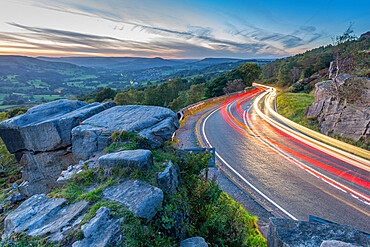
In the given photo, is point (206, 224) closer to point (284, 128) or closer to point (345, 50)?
point (284, 128)

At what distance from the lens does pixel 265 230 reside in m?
6.47

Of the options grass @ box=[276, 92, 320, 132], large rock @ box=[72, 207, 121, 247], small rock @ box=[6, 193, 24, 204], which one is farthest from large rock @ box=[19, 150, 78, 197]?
grass @ box=[276, 92, 320, 132]

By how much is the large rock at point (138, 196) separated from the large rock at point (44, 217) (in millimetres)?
749

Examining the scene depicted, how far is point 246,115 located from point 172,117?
17579 mm

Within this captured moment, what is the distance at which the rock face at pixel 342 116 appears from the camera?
43.0 ft

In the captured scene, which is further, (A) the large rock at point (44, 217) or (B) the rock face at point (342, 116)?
(B) the rock face at point (342, 116)

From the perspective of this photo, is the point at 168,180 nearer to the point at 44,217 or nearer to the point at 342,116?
the point at 44,217

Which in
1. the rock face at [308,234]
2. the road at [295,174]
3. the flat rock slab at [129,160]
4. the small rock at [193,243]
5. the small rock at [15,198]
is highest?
the flat rock slab at [129,160]

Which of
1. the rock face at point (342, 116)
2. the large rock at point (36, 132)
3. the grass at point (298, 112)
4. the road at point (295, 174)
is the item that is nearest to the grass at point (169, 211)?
the road at point (295, 174)

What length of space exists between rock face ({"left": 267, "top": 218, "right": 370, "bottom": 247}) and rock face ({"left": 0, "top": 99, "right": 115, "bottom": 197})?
845cm

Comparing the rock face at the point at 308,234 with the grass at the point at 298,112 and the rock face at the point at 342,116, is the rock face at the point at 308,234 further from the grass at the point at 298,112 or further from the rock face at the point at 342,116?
the grass at the point at 298,112

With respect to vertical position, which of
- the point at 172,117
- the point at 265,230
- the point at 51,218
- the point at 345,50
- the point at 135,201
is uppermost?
the point at 345,50

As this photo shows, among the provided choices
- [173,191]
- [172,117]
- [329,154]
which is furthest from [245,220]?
[329,154]

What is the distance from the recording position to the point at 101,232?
3.24 meters
